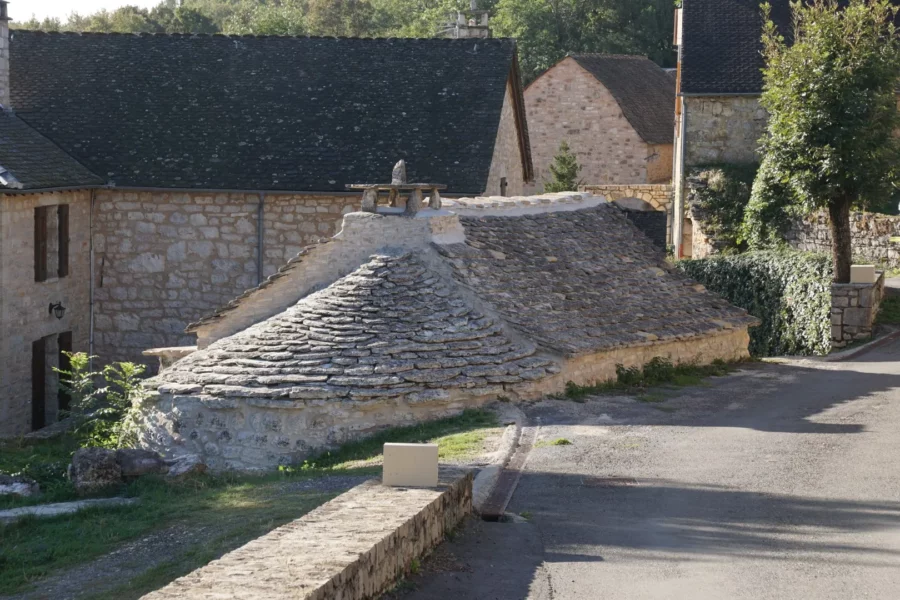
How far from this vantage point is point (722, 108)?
98.0 feet

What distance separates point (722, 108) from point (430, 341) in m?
17.5

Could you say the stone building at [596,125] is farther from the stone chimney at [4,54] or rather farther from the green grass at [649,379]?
the green grass at [649,379]

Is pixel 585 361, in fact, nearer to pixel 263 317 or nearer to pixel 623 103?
pixel 263 317

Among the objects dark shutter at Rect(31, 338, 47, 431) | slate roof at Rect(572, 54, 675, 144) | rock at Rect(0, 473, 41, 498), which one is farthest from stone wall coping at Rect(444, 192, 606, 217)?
slate roof at Rect(572, 54, 675, 144)

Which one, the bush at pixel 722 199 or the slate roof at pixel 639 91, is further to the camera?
the slate roof at pixel 639 91

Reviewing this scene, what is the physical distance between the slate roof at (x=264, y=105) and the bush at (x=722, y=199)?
520 cm

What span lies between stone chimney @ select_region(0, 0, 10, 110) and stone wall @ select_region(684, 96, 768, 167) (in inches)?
598

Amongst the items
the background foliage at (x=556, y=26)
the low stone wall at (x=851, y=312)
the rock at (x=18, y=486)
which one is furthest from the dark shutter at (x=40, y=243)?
the background foliage at (x=556, y=26)

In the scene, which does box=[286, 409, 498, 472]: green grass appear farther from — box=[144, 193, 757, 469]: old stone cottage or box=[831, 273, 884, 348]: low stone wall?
box=[831, 273, 884, 348]: low stone wall

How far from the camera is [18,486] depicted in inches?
487

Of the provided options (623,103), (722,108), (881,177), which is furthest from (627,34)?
(881,177)

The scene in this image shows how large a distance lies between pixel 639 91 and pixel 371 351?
115 feet

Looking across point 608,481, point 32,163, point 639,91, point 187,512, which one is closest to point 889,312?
point 608,481

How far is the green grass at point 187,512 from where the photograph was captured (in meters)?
8.88
